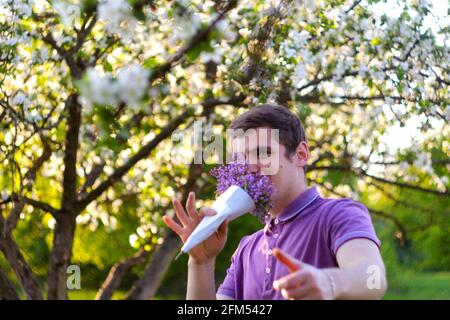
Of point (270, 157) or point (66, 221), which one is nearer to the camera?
point (270, 157)

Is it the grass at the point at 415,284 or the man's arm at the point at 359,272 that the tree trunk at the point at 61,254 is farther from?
the grass at the point at 415,284

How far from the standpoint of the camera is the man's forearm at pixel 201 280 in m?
2.43

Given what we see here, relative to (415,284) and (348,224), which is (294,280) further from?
(415,284)

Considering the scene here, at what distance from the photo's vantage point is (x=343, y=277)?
1834 mm

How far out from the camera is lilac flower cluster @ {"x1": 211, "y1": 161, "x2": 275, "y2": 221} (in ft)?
7.54

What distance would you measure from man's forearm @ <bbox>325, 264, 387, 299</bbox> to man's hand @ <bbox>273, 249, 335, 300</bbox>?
0.34 feet

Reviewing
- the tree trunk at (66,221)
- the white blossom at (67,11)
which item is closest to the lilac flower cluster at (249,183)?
the white blossom at (67,11)

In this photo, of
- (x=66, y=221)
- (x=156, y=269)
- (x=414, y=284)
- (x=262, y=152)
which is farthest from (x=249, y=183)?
(x=414, y=284)

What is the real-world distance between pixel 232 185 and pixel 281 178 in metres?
0.18

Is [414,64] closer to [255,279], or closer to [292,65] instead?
[292,65]

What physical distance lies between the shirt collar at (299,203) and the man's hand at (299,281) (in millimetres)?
714

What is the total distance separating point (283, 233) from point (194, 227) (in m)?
0.34

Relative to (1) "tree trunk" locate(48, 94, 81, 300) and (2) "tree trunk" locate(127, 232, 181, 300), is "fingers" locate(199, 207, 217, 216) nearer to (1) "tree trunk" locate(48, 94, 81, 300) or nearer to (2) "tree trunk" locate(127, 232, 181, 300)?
(1) "tree trunk" locate(48, 94, 81, 300)
